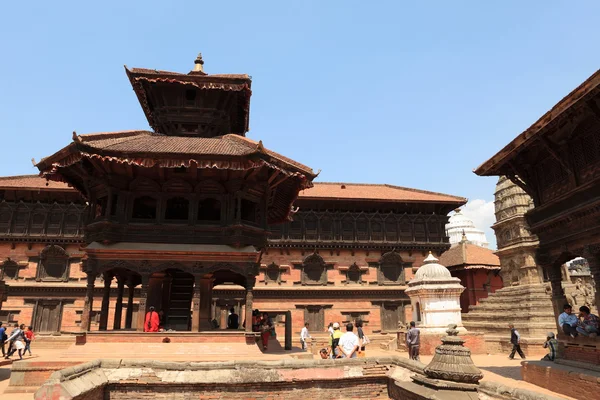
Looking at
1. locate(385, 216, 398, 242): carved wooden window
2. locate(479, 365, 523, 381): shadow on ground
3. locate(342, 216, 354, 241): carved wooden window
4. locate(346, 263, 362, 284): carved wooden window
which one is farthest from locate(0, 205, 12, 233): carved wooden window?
locate(479, 365, 523, 381): shadow on ground

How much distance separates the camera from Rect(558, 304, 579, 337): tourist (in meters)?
11.2

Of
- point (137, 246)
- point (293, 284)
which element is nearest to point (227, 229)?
point (137, 246)

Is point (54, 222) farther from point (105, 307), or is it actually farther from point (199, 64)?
point (105, 307)

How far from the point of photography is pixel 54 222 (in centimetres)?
2984

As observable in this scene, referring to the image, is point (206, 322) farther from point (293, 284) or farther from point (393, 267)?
point (393, 267)

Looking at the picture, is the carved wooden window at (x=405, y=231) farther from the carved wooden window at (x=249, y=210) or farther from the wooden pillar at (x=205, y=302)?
the wooden pillar at (x=205, y=302)

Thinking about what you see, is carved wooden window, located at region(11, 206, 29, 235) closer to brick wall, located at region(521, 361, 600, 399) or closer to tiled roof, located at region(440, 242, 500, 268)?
brick wall, located at region(521, 361, 600, 399)

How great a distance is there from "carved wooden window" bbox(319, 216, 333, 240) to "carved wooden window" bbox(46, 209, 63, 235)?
19.6 meters

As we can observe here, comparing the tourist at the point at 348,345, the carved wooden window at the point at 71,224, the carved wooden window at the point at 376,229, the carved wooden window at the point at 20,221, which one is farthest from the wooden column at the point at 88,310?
the carved wooden window at the point at 376,229

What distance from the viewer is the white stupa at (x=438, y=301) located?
74.6ft

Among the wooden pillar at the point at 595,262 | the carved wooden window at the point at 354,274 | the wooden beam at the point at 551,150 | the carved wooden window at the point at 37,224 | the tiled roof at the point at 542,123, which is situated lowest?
the wooden pillar at the point at 595,262

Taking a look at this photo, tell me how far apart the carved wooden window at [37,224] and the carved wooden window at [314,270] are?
775 inches

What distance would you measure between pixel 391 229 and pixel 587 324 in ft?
72.0

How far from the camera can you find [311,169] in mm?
14156
